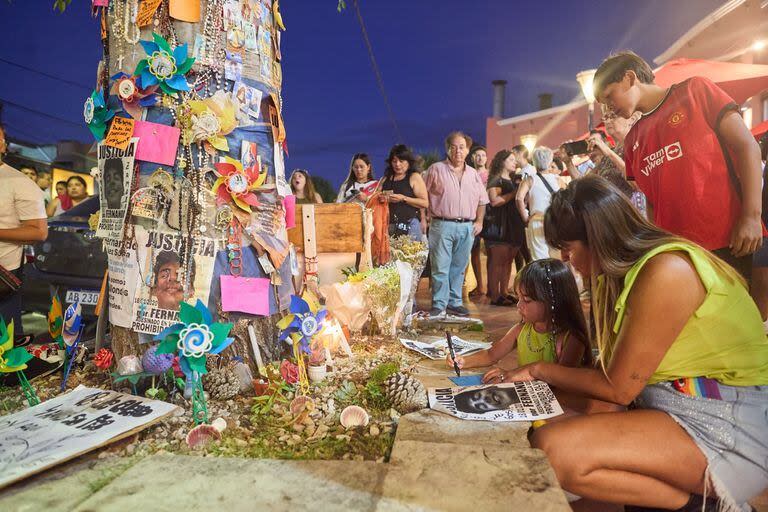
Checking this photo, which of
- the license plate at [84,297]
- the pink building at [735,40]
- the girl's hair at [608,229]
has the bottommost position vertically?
the license plate at [84,297]

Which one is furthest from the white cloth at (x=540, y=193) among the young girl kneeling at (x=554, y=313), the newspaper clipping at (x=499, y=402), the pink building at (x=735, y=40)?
the pink building at (x=735, y=40)

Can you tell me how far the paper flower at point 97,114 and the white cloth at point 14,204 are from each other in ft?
3.08

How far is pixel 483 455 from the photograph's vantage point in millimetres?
1603

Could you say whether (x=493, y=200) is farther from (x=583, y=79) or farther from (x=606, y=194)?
(x=606, y=194)

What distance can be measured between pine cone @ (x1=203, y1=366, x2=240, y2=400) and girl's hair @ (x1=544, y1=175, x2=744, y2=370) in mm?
1727

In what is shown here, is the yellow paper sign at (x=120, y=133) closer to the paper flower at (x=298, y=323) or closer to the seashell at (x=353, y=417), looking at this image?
the paper flower at (x=298, y=323)

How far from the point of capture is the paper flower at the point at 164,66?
232cm

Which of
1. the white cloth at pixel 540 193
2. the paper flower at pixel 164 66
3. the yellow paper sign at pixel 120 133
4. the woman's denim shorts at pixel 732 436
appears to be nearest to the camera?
the woman's denim shorts at pixel 732 436

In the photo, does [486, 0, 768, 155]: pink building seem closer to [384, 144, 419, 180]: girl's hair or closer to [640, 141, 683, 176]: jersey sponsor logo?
[384, 144, 419, 180]: girl's hair

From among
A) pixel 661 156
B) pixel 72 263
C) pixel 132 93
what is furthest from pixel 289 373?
pixel 72 263

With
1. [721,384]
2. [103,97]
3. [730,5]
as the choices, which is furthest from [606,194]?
[730,5]

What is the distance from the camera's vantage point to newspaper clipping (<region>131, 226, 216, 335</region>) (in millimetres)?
2418

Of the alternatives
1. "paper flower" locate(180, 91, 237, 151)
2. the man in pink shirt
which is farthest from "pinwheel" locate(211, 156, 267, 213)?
the man in pink shirt

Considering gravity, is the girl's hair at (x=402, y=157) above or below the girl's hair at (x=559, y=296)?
above
